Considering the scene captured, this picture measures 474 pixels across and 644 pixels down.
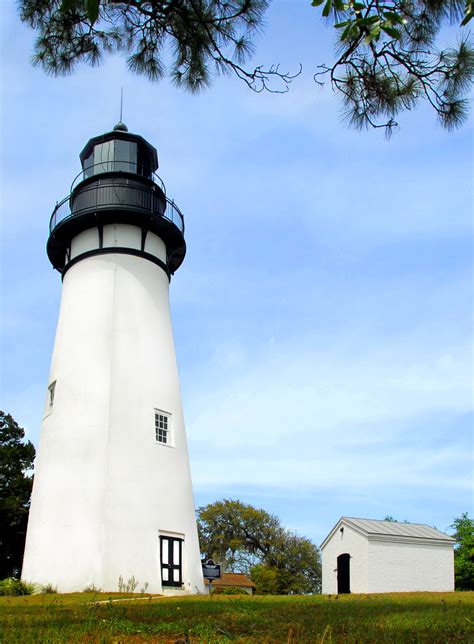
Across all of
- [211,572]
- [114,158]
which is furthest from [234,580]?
[114,158]

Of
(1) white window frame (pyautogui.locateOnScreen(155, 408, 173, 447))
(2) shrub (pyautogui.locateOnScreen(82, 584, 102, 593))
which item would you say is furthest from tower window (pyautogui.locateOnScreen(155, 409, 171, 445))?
(2) shrub (pyautogui.locateOnScreen(82, 584, 102, 593))

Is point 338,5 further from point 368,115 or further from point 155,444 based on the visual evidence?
point 155,444

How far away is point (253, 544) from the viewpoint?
4847cm

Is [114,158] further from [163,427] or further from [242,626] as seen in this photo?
[242,626]

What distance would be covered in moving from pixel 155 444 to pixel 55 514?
136 inches

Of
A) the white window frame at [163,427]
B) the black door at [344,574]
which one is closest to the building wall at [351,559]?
the black door at [344,574]

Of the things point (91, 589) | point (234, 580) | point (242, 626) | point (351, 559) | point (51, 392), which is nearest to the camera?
point (242, 626)

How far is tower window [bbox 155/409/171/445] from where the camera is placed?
20.5 m

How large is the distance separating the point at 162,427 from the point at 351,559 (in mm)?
11769

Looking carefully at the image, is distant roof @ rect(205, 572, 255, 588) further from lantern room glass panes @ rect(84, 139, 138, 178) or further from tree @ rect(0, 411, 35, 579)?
lantern room glass panes @ rect(84, 139, 138, 178)

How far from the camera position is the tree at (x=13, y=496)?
2867 cm

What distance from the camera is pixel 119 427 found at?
19.3 m

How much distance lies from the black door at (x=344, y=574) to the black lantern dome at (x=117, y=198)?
14.3 metres

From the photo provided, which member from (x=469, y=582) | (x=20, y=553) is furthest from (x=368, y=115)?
(x=469, y=582)
